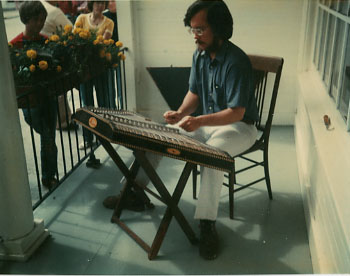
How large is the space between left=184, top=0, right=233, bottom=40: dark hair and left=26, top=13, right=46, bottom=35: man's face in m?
1.65

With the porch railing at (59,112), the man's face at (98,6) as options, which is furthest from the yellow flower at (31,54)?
the man's face at (98,6)

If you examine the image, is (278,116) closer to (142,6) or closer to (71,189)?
(142,6)

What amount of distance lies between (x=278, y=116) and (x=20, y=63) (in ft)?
8.95

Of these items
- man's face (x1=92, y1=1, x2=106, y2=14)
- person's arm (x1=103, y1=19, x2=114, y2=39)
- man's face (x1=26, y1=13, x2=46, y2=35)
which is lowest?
person's arm (x1=103, y1=19, x2=114, y2=39)

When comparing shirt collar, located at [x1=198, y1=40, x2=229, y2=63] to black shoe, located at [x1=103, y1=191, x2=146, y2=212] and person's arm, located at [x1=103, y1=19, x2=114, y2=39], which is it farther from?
person's arm, located at [x1=103, y1=19, x2=114, y2=39]

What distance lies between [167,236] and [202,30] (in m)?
1.24

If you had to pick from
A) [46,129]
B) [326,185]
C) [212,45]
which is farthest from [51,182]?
[326,185]

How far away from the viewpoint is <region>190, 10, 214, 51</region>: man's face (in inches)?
84.0

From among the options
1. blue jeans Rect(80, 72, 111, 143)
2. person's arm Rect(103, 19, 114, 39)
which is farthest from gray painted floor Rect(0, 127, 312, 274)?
person's arm Rect(103, 19, 114, 39)

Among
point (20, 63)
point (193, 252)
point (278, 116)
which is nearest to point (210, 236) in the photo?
point (193, 252)

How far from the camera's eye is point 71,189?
10.2 feet

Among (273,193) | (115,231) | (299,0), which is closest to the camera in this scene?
(115,231)

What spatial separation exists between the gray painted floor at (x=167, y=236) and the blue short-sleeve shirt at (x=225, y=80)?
2.30 ft

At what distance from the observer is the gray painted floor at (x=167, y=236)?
2.21 meters
